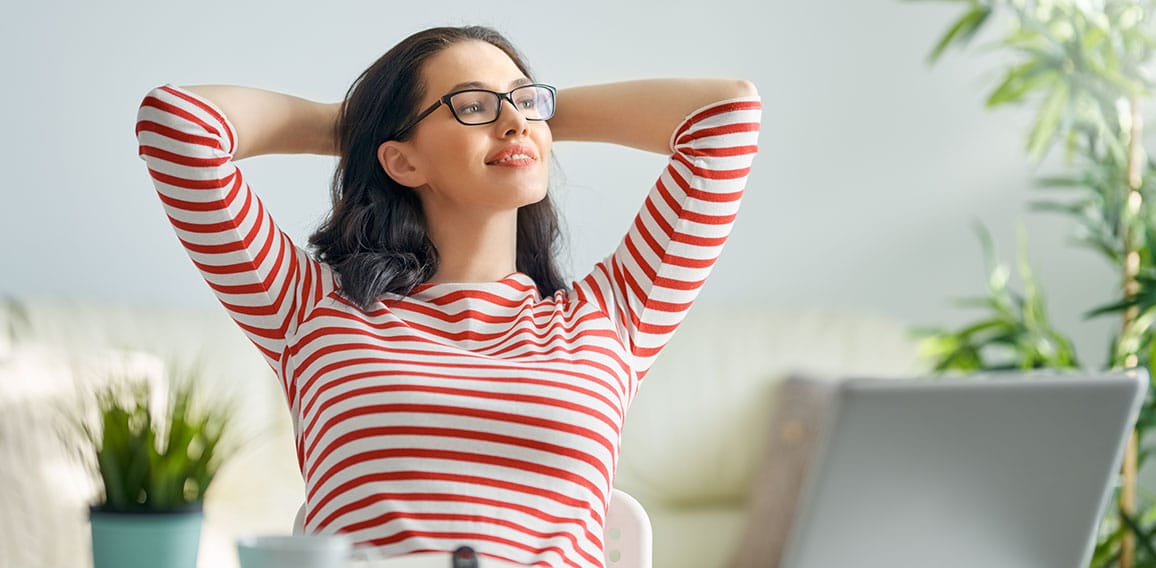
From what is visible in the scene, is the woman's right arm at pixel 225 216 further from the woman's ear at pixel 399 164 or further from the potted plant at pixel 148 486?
the potted plant at pixel 148 486

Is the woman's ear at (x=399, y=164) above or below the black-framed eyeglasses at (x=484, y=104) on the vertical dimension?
below

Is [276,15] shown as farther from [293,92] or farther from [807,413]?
[807,413]

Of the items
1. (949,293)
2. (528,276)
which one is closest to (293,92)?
(528,276)

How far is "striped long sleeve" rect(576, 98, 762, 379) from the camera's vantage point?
5.01ft

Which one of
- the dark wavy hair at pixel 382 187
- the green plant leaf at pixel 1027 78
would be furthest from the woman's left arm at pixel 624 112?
Answer: the green plant leaf at pixel 1027 78

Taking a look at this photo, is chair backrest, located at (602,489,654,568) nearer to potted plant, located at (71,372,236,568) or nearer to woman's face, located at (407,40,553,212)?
woman's face, located at (407,40,553,212)

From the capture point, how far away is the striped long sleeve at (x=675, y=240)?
5.01ft

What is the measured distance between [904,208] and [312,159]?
1.65 m

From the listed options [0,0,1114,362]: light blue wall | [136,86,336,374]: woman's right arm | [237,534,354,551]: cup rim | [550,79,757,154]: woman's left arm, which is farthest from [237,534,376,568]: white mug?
[0,0,1114,362]: light blue wall

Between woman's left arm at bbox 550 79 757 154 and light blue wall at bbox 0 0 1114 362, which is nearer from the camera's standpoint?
woman's left arm at bbox 550 79 757 154

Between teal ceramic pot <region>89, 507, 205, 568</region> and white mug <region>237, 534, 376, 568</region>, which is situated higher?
white mug <region>237, 534, 376, 568</region>

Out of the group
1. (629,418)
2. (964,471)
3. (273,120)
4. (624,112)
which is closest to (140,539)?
(964,471)

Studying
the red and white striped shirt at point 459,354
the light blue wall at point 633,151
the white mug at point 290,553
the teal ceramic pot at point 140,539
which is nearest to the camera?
the white mug at point 290,553

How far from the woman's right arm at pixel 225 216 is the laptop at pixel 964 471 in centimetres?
72
